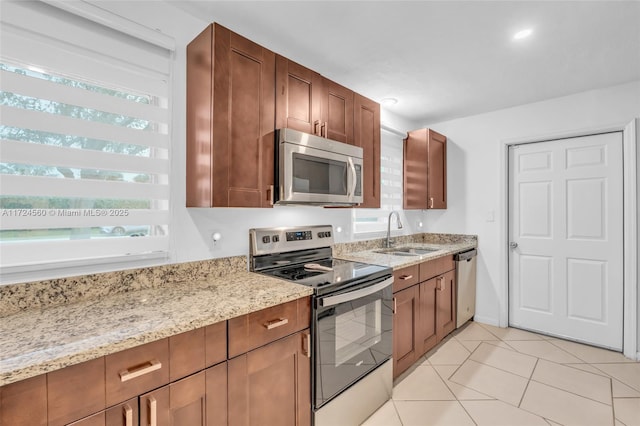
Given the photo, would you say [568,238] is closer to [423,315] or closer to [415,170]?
[415,170]

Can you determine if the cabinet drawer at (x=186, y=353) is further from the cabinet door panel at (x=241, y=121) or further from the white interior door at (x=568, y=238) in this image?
the white interior door at (x=568, y=238)

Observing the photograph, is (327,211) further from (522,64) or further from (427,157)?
(522,64)

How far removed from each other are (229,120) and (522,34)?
6.24 ft

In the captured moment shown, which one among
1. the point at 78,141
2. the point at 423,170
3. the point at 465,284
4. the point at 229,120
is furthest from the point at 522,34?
the point at 78,141

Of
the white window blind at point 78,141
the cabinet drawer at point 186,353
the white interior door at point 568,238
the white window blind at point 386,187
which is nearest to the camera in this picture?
the cabinet drawer at point 186,353

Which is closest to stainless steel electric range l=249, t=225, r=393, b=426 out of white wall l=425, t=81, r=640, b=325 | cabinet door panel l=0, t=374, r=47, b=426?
cabinet door panel l=0, t=374, r=47, b=426

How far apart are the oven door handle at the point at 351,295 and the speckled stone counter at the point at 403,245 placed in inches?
8.3

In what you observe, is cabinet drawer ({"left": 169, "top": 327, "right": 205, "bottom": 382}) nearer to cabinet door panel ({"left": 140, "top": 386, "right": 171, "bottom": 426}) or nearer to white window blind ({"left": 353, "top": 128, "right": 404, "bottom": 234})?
cabinet door panel ({"left": 140, "top": 386, "right": 171, "bottom": 426})

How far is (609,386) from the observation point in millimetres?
2225

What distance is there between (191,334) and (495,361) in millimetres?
2589

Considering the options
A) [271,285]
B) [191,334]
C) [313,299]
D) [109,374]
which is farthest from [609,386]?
[109,374]

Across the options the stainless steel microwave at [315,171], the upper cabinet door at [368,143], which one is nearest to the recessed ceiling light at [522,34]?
the upper cabinet door at [368,143]

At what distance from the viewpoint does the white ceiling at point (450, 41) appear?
67.1 inches

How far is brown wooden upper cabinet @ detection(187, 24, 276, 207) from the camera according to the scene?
1.53 m
